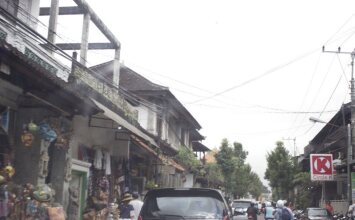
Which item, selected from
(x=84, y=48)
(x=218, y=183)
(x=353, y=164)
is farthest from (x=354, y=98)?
(x=218, y=183)

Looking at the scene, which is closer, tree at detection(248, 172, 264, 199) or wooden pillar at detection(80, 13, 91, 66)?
wooden pillar at detection(80, 13, 91, 66)

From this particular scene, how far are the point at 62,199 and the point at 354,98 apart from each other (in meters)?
17.5

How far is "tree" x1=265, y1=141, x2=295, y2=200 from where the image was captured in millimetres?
56016

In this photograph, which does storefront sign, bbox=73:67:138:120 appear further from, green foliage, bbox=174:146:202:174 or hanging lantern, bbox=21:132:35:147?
green foliage, bbox=174:146:202:174

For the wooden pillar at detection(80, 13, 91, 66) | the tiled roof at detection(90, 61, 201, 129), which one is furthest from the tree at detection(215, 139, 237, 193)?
→ the wooden pillar at detection(80, 13, 91, 66)

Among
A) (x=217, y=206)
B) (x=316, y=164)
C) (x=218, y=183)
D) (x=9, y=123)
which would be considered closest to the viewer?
(x=217, y=206)

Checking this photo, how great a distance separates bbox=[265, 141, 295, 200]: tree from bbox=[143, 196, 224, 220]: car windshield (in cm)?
4791

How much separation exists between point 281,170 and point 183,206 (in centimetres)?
4983

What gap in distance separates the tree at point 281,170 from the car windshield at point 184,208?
1886 inches

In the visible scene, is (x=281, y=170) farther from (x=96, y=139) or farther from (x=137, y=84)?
(x=96, y=139)

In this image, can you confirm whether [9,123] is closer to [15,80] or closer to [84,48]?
[15,80]

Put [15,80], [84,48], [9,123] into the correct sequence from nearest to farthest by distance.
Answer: [15,80] → [9,123] → [84,48]

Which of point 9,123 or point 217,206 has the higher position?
point 9,123

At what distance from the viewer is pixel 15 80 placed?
31.5 ft
